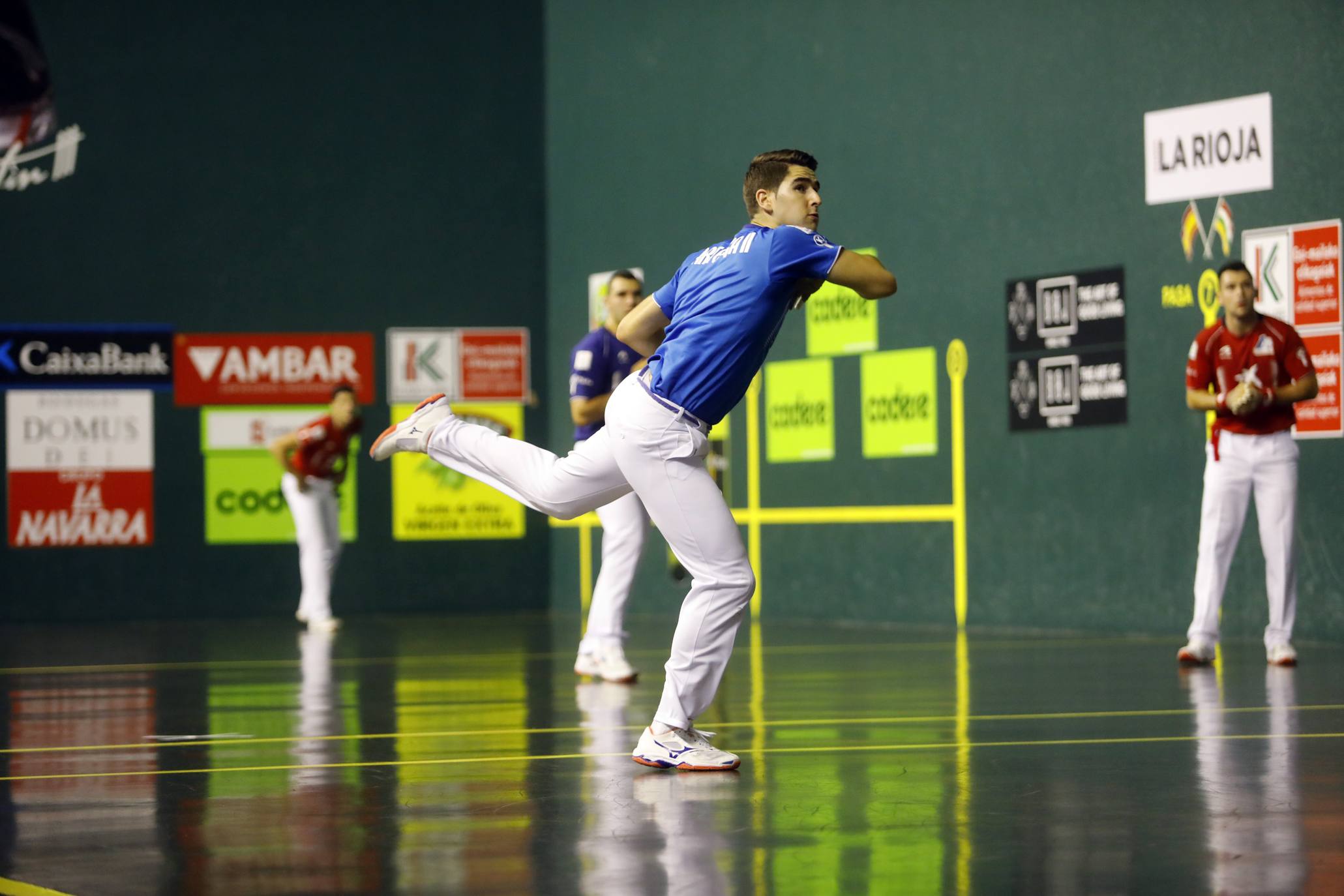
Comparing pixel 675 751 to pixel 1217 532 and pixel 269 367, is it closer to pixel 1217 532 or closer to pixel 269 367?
pixel 1217 532

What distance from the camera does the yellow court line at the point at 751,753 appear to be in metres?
5.57

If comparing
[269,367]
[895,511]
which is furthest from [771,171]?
[269,367]

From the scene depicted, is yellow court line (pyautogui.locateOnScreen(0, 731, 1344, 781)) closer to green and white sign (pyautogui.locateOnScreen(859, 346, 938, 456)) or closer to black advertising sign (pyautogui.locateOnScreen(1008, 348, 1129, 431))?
black advertising sign (pyautogui.locateOnScreen(1008, 348, 1129, 431))

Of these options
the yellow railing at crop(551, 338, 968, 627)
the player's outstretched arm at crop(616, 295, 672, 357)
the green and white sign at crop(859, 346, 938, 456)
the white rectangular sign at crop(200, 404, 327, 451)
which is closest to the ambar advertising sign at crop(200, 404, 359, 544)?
the white rectangular sign at crop(200, 404, 327, 451)

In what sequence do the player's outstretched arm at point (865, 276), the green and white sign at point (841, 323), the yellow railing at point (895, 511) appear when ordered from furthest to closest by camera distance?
the green and white sign at point (841, 323), the yellow railing at point (895, 511), the player's outstretched arm at point (865, 276)

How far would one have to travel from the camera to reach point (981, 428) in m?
12.2

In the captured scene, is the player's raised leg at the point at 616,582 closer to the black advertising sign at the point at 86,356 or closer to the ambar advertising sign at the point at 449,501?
the ambar advertising sign at the point at 449,501

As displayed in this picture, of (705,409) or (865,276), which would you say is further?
(705,409)

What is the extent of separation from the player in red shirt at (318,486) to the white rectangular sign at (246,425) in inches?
69.4

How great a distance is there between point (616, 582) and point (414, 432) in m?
2.77

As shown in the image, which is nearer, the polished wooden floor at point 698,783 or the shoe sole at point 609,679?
the polished wooden floor at point 698,783

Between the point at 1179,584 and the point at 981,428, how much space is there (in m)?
1.86

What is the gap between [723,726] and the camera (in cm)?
659

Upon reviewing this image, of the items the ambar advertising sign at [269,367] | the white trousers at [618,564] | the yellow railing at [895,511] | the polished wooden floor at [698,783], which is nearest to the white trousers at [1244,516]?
the polished wooden floor at [698,783]
